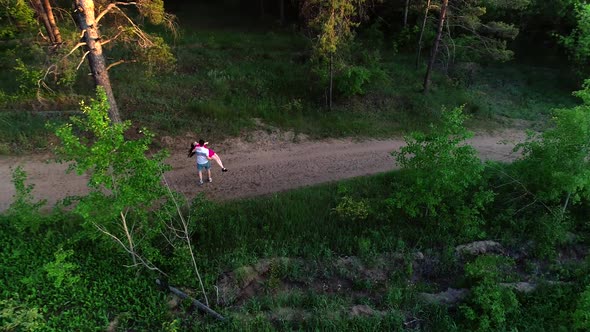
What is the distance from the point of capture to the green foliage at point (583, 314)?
26.0 feet

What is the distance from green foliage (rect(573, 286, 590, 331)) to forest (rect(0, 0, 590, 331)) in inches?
2.0

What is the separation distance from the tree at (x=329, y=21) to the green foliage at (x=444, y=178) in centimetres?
599

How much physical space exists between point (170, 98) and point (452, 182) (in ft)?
39.2

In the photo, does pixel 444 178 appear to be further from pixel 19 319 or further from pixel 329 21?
pixel 19 319

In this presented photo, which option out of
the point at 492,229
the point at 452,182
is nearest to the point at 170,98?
the point at 452,182

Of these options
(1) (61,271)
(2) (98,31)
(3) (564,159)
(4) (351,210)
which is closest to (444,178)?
(4) (351,210)

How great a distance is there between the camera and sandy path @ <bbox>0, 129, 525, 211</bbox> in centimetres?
1204

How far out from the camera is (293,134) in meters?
15.8

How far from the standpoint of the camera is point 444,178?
384 inches

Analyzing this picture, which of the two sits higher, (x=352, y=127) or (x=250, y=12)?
(x=250, y=12)

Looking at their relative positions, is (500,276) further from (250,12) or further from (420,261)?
(250,12)

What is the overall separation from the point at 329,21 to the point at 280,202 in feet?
23.4

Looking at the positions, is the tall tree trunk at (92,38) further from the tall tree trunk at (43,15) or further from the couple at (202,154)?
the tall tree trunk at (43,15)

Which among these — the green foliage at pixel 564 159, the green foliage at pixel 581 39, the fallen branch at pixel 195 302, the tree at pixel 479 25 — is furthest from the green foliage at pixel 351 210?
the green foliage at pixel 581 39
